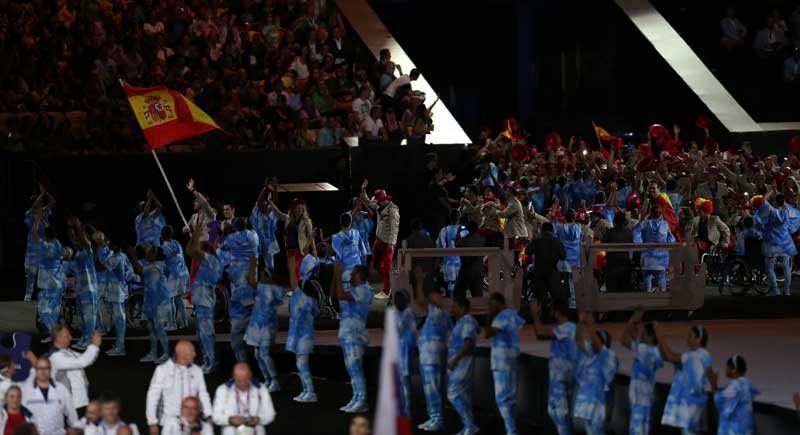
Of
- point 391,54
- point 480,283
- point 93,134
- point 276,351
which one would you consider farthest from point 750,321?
point 391,54

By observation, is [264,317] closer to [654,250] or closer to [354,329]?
[354,329]

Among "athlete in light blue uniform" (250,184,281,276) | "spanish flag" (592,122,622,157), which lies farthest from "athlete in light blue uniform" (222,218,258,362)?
"spanish flag" (592,122,622,157)

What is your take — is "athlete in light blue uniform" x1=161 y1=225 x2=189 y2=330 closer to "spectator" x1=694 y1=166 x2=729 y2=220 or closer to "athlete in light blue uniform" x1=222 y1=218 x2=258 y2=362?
"athlete in light blue uniform" x1=222 y1=218 x2=258 y2=362

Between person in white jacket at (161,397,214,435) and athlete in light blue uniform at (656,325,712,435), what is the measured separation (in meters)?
3.90

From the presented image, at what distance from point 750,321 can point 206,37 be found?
13.0 meters

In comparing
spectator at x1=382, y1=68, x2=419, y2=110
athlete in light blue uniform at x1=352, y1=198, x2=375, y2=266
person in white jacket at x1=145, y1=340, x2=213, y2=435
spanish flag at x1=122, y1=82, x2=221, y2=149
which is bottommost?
person in white jacket at x1=145, y1=340, x2=213, y2=435

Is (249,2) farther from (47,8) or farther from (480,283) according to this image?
(480,283)

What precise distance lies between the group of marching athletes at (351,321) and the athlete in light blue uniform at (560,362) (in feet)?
0.04

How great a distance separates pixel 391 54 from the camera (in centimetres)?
3556

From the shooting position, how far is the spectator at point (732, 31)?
124 feet

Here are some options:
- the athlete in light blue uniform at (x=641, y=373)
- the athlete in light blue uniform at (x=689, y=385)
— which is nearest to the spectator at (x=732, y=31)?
the athlete in light blue uniform at (x=641, y=373)

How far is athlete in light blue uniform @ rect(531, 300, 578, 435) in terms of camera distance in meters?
16.3

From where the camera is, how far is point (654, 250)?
22.8m

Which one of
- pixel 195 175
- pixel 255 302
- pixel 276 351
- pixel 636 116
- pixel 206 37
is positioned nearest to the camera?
pixel 255 302
